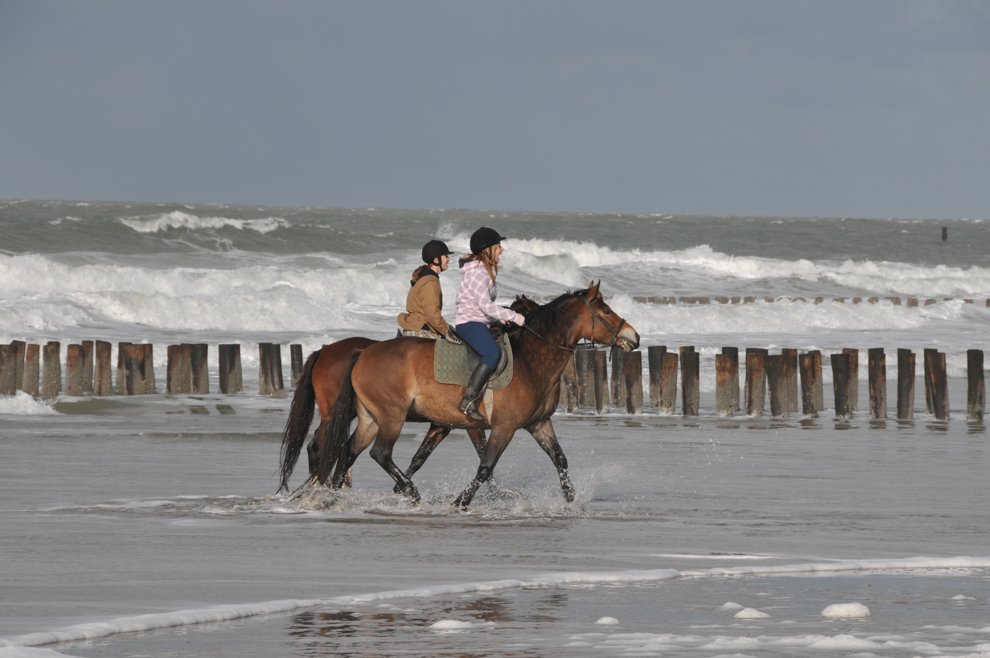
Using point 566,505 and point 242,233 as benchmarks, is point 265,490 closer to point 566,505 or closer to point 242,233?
point 566,505

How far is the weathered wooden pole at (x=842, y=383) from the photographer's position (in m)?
16.8

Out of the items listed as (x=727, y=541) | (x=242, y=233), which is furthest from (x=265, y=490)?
(x=242, y=233)

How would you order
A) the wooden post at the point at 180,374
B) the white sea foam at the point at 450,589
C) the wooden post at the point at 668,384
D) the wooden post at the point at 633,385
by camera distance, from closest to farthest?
1. the white sea foam at the point at 450,589
2. the wooden post at the point at 668,384
3. the wooden post at the point at 633,385
4. the wooden post at the point at 180,374

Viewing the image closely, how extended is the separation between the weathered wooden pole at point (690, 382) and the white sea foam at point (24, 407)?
8.02 metres

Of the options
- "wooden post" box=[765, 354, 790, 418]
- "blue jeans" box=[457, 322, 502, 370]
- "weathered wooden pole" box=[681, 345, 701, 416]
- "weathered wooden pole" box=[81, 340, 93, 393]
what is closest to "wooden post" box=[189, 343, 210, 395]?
"weathered wooden pole" box=[81, 340, 93, 393]

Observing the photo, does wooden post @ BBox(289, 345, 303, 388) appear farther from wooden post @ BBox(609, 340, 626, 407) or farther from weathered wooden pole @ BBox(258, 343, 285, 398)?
wooden post @ BBox(609, 340, 626, 407)

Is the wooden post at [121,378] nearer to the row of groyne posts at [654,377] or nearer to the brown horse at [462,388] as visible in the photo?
the row of groyne posts at [654,377]

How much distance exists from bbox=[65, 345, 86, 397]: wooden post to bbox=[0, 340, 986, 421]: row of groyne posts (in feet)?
0.05

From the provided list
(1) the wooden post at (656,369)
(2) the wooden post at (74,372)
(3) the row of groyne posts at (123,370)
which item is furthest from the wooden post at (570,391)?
(2) the wooden post at (74,372)

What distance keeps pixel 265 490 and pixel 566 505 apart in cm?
247

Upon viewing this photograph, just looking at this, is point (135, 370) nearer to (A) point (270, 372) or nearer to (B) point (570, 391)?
(A) point (270, 372)

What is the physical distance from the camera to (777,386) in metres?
17.0

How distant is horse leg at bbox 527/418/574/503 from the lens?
32.2 ft

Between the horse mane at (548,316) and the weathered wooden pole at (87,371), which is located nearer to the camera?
the horse mane at (548,316)
